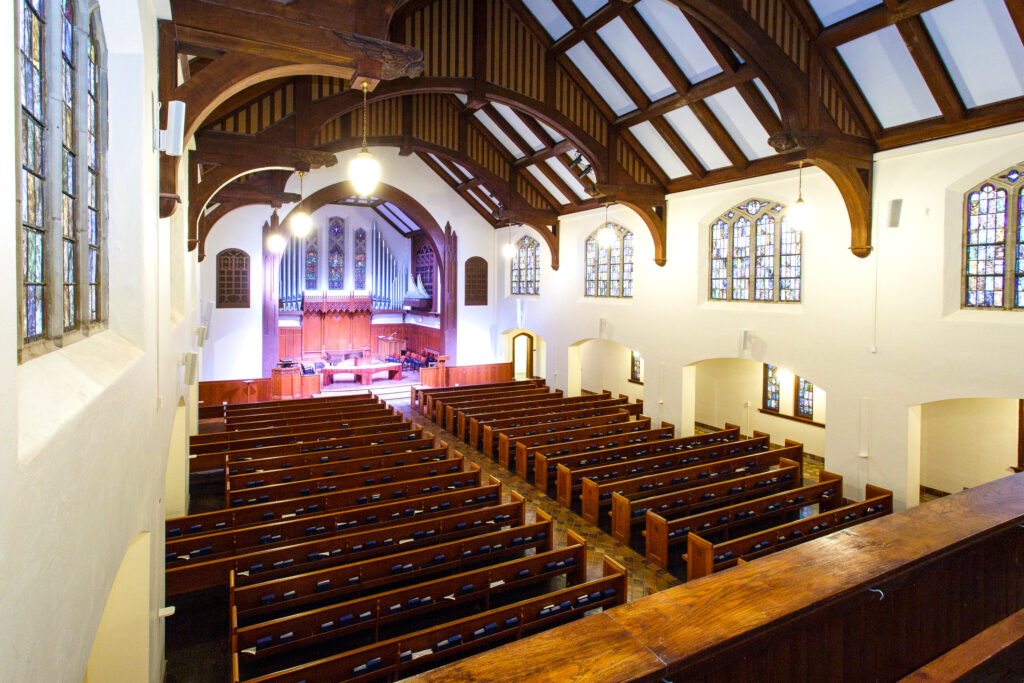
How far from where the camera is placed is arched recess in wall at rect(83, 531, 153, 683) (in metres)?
3.66

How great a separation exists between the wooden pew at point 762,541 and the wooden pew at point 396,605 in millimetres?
1245

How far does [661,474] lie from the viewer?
8.82 m

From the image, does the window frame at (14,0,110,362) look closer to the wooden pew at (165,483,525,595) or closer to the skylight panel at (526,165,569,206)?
the wooden pew at (165,483,525,595)

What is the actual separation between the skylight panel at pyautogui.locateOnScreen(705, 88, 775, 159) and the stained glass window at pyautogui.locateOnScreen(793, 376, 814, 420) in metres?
4.97

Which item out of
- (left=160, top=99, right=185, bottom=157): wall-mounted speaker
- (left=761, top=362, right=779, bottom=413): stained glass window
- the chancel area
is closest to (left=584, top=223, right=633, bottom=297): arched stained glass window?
the chancel area

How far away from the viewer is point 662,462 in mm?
9719

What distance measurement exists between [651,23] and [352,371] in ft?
46.6

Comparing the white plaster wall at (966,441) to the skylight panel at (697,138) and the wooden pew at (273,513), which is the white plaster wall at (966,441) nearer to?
the skylight panel at (697,138)

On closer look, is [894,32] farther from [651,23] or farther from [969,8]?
[651,23]

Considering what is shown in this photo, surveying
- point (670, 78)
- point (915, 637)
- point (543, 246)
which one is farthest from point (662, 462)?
point (543, 246)

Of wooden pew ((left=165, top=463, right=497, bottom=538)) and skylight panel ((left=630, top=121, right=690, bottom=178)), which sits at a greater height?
skylight panel ((left=630, top=121, right=690, bottom=178))

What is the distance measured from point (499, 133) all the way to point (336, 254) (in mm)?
9717

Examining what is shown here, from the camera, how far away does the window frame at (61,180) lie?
2002 millimetres

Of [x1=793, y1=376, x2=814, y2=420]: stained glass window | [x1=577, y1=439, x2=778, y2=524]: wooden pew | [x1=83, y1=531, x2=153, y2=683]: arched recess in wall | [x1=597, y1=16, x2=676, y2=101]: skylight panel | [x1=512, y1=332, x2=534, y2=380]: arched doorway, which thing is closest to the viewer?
[x1=83, y1=531, x2=153, y2=683]: arched recess in wall
